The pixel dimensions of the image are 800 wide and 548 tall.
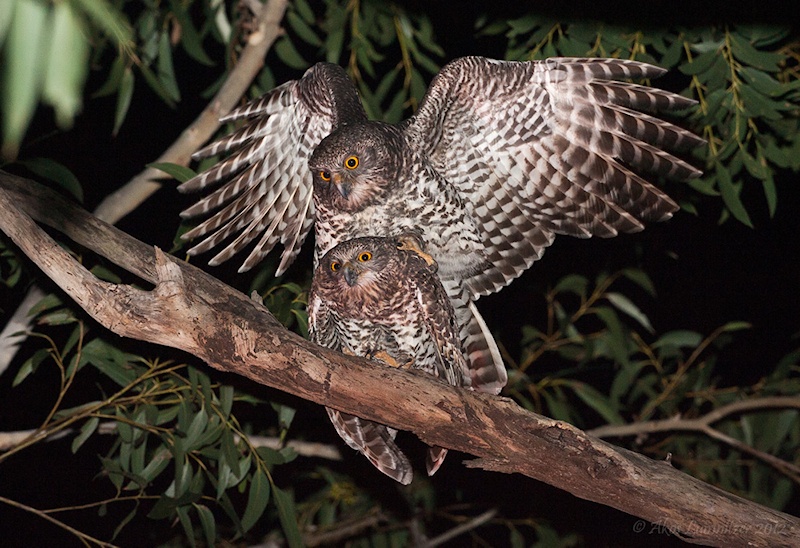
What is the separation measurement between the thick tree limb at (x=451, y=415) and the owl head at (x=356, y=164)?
0.87 metres

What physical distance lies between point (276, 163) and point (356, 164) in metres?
0.65

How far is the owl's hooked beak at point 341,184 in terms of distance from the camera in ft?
10.3

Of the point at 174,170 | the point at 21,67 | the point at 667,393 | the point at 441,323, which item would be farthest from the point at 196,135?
the point at 21,67

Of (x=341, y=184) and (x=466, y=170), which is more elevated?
(x=466, y=170)

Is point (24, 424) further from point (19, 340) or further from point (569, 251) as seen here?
point (569, 251)

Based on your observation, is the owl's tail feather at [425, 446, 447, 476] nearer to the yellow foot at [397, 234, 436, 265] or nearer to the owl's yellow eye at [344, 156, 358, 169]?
the yellow foot at [397, 234, 436, 265]

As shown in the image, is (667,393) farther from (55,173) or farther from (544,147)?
(55,173)

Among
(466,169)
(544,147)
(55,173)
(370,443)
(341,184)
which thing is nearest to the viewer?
(55,173)

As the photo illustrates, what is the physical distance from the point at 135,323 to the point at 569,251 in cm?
358

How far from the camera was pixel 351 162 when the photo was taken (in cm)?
310

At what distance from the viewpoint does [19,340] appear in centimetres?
342

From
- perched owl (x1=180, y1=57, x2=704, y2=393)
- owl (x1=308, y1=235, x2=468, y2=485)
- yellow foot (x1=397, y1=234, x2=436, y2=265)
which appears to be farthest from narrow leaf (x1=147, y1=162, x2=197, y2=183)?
yellow foot (x1=397, y1=234, x2=436, y2=265)

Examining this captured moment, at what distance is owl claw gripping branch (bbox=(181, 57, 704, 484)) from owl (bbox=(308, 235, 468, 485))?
176 mm

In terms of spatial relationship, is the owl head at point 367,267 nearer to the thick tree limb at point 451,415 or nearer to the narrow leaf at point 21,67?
the thick tree limb at point 451,415
